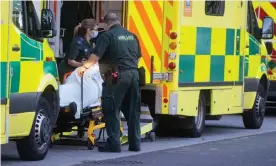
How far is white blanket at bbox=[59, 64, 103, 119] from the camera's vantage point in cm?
1049

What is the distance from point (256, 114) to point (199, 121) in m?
1.96

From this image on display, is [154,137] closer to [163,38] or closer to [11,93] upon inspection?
[163,38]

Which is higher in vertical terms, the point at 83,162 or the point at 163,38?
the point at 163,38

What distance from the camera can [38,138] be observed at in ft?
30.5

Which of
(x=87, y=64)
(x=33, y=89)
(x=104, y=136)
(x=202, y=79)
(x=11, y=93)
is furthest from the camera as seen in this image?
(x=202, y=79)

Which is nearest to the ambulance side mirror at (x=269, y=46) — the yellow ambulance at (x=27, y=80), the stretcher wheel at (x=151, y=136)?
the stretcher wheel at (x=151, y=136)

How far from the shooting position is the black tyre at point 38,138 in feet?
30.1

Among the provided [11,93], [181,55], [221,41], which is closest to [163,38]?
[181,55]

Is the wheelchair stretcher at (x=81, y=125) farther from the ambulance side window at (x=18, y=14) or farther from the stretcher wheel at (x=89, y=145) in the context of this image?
the ambulance side window at (x=18, y=14)

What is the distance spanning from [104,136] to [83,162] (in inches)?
85.3

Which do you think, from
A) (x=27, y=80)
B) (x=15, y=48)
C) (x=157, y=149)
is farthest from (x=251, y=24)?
(x=15, y=48)

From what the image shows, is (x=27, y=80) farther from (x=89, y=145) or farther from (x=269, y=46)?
(x=269, y=46)

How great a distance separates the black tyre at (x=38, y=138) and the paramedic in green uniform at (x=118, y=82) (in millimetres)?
893

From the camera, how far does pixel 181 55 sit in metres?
A: 11.8
